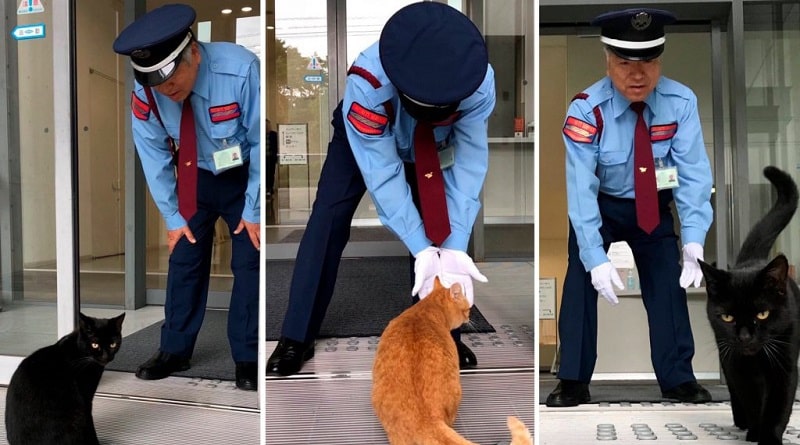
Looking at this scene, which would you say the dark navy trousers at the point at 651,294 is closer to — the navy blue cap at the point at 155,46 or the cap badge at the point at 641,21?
the cap badge at the point at 641,21

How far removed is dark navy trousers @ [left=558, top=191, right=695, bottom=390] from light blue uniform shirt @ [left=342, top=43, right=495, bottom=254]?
61 cm

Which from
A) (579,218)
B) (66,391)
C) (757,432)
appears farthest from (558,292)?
(66,391)

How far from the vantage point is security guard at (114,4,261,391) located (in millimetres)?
2061

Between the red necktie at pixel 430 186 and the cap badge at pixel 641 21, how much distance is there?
2.53ft

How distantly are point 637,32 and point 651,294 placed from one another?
2.55 ft

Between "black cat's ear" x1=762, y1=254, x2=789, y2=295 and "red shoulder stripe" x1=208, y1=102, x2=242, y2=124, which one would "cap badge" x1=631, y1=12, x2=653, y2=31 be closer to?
"black cat's ear" x1=762, y1=254, x2=789, y2=295

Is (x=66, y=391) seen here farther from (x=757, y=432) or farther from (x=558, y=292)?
(x=757, y=432)

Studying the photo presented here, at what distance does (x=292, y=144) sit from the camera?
167cm

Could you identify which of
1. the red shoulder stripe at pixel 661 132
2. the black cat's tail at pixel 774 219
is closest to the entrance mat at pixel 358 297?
the red shoulder stripe at pixel 661 132

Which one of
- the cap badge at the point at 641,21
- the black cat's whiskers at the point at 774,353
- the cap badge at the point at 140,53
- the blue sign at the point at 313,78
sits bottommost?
the black cat's whiskers at the point at 774,353

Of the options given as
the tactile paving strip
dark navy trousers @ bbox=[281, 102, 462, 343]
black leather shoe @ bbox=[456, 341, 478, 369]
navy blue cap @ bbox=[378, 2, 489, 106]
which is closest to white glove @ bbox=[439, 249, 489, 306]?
black leather shoe @ bbox=[456, 341, 478, 369]

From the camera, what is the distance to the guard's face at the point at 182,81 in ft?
6.85

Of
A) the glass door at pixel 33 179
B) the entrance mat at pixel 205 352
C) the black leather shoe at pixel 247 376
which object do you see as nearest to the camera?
the black leather shoe at pixel 247 376

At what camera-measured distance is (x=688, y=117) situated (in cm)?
193
